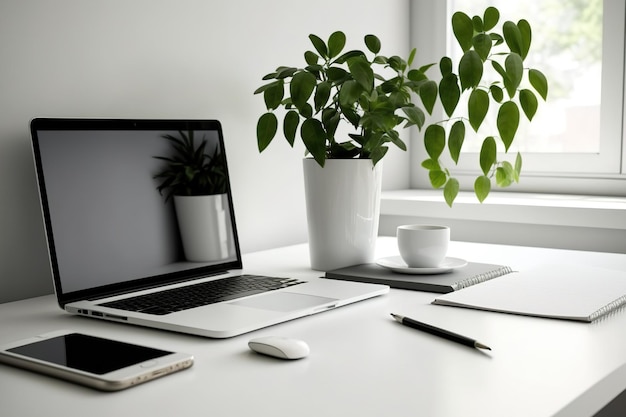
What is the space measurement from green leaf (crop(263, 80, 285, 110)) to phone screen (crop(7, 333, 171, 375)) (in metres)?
0.58

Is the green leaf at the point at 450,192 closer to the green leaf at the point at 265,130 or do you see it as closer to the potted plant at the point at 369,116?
the potted plant at the point at 369,116

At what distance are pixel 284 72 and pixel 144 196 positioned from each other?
33cm

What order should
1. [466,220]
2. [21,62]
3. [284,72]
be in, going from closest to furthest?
[21,62], [284,72], [466,220]

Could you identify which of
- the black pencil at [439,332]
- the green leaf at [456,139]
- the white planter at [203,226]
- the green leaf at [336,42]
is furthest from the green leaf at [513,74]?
the white planter at [203,226]

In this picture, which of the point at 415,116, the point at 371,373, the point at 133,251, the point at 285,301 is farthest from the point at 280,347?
the point at 415,116

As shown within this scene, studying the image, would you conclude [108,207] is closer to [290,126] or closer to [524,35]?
[290,126]

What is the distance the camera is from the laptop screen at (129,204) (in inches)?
41.6

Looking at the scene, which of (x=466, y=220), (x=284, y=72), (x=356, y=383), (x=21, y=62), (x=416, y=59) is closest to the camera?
(x=356, y=383)

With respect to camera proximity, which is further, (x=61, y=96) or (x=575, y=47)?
(x=575, y=47)

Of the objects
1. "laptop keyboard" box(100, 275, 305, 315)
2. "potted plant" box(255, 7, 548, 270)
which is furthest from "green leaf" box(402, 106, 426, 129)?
"laptop keyboard" box(100, 275, 305, 315)

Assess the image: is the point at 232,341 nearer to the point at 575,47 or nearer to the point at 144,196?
the point at 144,196

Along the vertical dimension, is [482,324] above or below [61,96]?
below

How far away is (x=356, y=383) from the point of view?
2.32 feet

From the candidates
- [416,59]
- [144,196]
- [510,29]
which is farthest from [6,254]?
[416,59]
